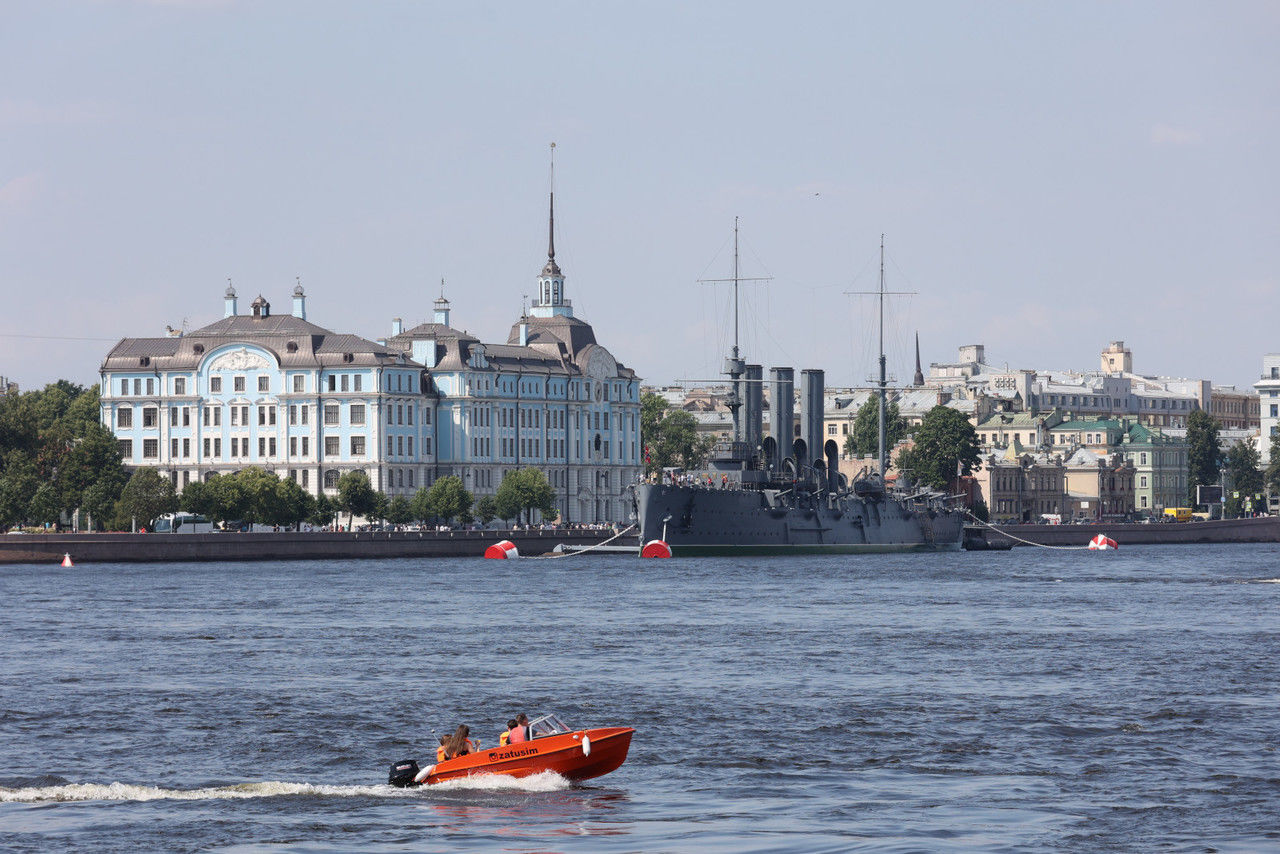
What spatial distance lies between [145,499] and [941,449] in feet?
277

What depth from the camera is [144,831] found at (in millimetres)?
32031

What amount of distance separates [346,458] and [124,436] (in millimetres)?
16481

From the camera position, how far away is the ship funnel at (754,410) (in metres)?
136

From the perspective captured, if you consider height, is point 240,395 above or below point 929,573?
above

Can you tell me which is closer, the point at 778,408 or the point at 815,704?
the point at 815,704

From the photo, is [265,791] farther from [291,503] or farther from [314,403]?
[314,403]

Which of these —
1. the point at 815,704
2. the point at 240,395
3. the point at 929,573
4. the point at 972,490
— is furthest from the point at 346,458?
the point at 815,704

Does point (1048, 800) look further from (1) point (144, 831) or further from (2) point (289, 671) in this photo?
(2) point (289, 671)

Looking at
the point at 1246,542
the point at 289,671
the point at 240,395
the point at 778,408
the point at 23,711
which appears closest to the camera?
the point at 23,711

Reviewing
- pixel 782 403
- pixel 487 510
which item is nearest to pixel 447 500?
pixel 487 510

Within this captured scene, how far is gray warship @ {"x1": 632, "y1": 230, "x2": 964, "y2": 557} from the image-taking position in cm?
12169

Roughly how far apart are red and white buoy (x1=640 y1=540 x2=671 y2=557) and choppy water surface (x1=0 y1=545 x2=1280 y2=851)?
37504 millimetres

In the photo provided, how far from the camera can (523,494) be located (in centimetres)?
15062

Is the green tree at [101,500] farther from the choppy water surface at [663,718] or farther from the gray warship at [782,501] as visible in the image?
the choppy water surface at [663,718]
